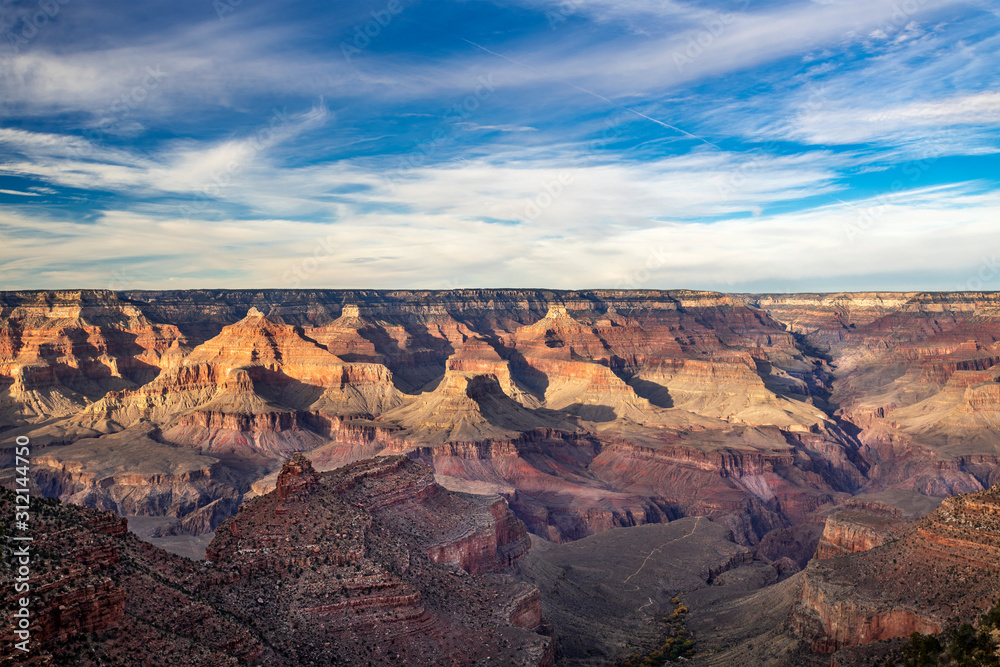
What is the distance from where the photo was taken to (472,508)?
204ft

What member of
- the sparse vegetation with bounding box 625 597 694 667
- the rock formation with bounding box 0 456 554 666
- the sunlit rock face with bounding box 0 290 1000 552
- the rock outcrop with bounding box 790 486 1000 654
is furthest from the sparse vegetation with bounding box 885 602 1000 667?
the sunlit rock face with bounding box 0 290 1000 552

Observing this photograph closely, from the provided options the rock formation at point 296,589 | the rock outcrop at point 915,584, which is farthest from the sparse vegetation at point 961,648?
the rock formation at point 296,589

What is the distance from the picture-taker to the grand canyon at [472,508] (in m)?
34.5

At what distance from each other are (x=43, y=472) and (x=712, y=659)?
351 feet

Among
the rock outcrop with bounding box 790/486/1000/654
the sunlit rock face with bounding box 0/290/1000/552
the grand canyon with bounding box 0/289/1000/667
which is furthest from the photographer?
the sunlit rock face with bounding box 0/290/1000/552

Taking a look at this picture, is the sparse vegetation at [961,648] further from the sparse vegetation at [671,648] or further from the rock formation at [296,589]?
the sparse vegetation at [671,648]

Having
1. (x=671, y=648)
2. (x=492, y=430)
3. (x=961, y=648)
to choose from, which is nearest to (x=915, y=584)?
(x=961, y=648)

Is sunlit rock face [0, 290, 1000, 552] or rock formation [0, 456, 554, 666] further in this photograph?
sunlit rock face [0, 290, 1000, 552]

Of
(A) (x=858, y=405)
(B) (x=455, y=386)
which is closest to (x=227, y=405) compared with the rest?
(B) (x=455, y=386)

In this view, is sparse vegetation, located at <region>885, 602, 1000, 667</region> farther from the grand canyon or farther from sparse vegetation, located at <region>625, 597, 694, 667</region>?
sparse vegetation, located at <region>625, 597, 694, 667</region>

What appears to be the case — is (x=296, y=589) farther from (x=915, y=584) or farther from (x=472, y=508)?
(x=915, y=584)

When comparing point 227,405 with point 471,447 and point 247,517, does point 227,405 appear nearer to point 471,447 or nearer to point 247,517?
point 471,447

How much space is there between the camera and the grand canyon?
113 ft

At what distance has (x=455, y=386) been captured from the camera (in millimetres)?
146000
